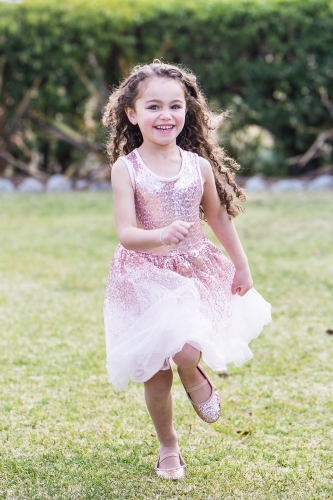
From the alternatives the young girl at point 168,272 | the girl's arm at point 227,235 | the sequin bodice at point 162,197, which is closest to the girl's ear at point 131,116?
the young girl at point 168,272

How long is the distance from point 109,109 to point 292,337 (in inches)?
79.0

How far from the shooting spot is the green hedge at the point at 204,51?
35.2ft

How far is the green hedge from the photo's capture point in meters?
10.7

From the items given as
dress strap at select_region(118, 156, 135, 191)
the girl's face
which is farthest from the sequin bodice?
the girl's face

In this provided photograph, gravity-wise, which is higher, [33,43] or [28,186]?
[33,43]

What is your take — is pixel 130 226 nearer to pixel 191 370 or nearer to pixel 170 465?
pixel 191 370

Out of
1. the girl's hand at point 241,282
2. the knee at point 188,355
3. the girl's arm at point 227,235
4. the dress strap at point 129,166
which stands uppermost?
the dress strap at point 129,166

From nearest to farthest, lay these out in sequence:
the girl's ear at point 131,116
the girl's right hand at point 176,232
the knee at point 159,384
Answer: the girl's right hand at point 176,232, the knee at point 159,384, the girl's ear at point 131,116

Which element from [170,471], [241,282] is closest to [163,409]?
[170,471]

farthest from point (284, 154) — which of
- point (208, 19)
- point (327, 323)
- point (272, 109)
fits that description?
point (327, 323)

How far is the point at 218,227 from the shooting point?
3.05 metres

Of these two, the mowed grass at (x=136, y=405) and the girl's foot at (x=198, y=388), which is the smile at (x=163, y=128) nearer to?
the girl's foot at (x=198, y=388)

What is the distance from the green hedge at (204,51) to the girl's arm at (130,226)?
325 inches

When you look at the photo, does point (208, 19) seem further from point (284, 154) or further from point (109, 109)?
point (109, 109)
